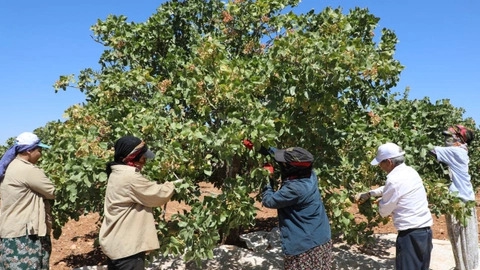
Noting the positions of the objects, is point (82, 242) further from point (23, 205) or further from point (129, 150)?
point (129, 150)

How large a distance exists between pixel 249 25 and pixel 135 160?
2.67 metres

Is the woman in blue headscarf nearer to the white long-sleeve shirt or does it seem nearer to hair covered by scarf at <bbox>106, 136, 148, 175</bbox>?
hair covered by scarf at <bbox>106, 136, 148, 175</bbox>

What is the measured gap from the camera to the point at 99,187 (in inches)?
164

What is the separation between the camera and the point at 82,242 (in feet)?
27.6

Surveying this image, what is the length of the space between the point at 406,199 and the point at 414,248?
1.37 ft

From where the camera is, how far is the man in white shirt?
Result: 3736 mm

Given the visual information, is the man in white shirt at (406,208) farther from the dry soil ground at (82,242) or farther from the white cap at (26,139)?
the white cap at (26,139)

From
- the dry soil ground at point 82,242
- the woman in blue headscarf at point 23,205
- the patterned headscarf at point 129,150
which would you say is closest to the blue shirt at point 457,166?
the dry soil ground at point 82,242

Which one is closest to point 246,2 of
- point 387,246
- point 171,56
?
point 171,56

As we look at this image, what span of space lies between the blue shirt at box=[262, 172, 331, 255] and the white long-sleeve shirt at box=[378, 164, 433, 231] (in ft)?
2.04

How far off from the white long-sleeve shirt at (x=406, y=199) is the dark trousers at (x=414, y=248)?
0.20ft

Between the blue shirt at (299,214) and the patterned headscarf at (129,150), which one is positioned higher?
the patterned headscarf at (129,150)

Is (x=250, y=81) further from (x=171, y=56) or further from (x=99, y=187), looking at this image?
(x=99, y=187)

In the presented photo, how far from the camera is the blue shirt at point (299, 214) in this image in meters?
3.45
